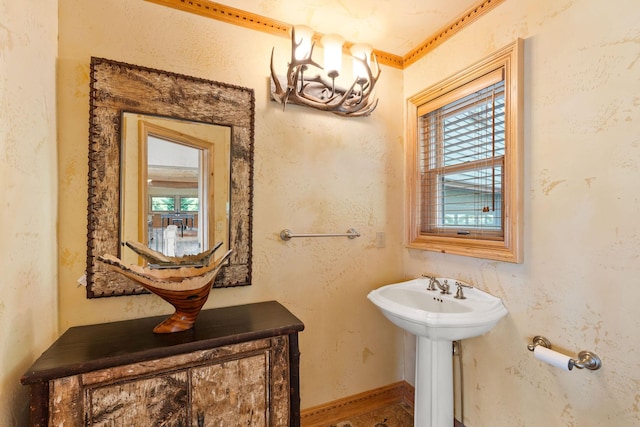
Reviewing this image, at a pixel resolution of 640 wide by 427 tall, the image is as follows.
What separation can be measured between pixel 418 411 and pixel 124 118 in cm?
214

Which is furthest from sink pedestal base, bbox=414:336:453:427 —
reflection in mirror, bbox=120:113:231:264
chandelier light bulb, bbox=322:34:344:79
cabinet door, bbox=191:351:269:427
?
chandelier light bulb, bbox=322:34:344:79

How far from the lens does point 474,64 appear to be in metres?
1.63

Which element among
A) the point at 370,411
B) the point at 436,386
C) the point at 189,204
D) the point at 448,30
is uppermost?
the point at 448,30

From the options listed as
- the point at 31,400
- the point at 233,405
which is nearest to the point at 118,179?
the point at 31,400

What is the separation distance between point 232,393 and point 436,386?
40.6 inches

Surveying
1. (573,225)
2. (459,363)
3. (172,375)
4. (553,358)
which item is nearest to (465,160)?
(573,225)

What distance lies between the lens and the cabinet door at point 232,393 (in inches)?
46.7

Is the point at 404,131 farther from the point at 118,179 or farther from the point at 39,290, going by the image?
the point at 39,290

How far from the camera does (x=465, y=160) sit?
1.76m

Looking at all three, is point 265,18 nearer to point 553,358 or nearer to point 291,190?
point 291,190

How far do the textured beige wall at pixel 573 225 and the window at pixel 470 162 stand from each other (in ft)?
0.21

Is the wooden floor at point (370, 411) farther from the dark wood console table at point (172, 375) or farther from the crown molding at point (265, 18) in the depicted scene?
the crown molding at point (265, 18)

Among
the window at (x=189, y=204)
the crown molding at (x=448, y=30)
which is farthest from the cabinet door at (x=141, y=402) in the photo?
the crown molding at (x=448, y=30)

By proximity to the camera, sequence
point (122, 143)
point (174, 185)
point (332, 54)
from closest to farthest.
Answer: point (122, 143)
point (174, 185)
point (332, 54)
